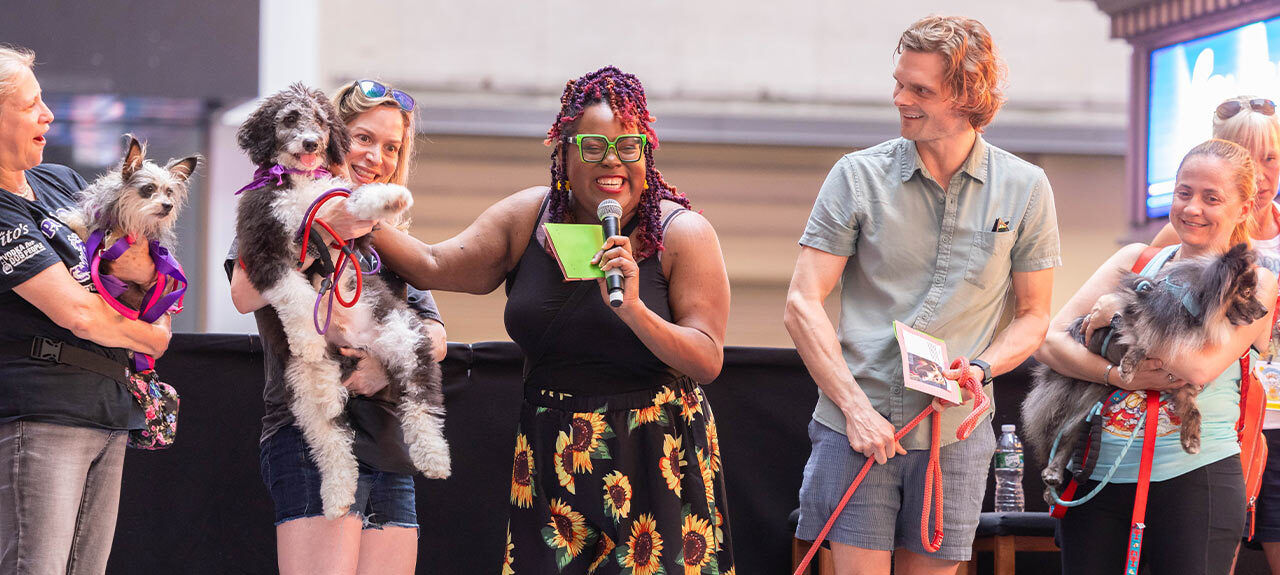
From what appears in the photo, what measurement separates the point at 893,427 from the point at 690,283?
1.77 ft

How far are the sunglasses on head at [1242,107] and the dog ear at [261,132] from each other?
2.51 metres

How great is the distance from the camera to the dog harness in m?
2.46

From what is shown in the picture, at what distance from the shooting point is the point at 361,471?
2.38 m

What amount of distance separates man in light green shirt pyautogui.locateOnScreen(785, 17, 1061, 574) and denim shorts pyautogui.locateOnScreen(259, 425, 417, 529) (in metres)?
0.90

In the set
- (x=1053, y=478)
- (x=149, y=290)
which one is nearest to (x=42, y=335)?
(x=149, y=290)

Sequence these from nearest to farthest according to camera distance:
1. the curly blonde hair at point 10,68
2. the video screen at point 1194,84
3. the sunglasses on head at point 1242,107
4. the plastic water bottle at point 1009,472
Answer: the curly blonde hair at point 10,68
the sunglasses on head at point 1242,107
the plastic water bottle at point 1009,472
the video screen at point 1194,84

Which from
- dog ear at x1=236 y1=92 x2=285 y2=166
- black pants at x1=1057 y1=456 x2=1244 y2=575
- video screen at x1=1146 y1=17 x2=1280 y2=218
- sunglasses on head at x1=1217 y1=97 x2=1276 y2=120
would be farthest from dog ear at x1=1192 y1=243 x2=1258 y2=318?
video screen at x1=1146 y1=17 x2=1280 y2=218

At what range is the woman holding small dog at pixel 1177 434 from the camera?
8.66 ft

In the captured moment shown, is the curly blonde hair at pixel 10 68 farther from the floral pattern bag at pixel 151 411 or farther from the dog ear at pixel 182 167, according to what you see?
the floral pattern bag at pixel 151 411

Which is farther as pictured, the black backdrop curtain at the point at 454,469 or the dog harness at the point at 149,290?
the black backdrop curtain at the point at 454,469

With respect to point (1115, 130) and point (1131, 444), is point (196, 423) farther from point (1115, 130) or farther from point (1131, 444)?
point (1115, 130)

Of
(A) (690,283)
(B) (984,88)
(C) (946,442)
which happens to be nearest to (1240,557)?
(C) (946,442)

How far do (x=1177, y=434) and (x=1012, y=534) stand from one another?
33.6 inches

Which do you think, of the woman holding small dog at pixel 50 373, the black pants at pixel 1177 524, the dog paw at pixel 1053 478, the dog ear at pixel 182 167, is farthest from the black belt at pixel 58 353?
the black pants at pixel 1177 524
